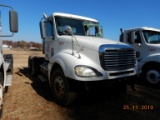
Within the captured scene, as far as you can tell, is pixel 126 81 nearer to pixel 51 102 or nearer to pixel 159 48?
pixel 51 102

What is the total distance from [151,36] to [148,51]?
77 centimetres

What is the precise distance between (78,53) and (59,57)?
0.53m

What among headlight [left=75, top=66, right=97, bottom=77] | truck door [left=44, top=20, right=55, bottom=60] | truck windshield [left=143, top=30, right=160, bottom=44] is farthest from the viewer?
truck windshield [left=143, top=30, right=160, bottom=44]

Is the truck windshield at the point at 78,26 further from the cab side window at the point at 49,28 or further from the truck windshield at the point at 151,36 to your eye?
the truck windshield at the point at 151,36

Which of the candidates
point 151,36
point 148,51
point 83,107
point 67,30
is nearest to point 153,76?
point 148,51

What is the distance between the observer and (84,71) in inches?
180

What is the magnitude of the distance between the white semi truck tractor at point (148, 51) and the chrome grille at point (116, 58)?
2350 millimetres

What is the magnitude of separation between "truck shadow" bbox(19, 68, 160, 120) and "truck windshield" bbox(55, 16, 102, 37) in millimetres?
A: 2055

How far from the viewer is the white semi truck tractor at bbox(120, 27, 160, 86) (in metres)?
7.70

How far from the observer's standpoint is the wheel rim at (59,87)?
5.12 m

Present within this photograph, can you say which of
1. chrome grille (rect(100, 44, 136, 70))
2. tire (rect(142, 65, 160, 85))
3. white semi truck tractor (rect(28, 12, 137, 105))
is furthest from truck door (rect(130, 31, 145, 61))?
chrome grille (rect(100, 44, 136, 70))

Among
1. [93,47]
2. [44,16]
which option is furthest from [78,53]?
[44,16]

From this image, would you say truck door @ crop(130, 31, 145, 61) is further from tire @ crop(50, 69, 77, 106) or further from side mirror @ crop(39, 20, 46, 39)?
tire @ crop(50, 69, 77, 106)
